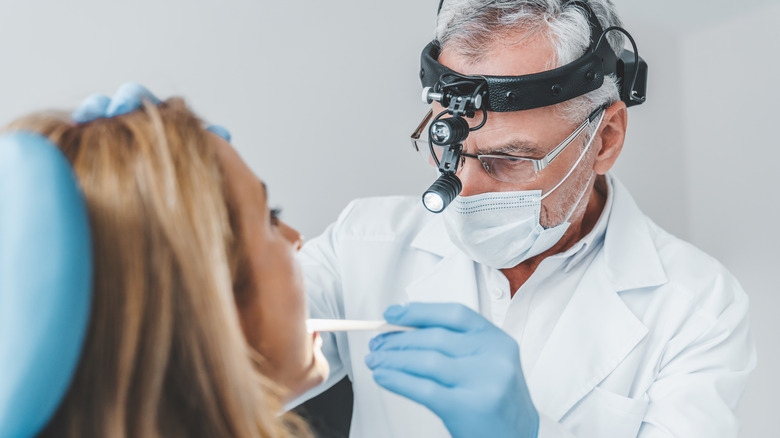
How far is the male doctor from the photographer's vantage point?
125 centimetres

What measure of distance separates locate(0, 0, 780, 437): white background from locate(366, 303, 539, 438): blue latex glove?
72cm

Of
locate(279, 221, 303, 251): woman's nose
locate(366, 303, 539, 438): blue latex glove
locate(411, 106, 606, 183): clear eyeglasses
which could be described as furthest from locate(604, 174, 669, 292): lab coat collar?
locate(279, 221, 303, 251): woman's nose

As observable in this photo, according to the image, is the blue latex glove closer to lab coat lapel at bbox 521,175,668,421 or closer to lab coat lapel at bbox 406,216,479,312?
lab coat lapel at bbox 521,175,668,421

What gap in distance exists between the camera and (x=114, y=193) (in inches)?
25.3

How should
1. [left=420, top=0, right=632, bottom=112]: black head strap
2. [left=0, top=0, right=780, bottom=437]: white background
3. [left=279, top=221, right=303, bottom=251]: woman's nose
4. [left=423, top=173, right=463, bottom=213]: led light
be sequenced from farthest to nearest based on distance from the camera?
[left=0, top=0, right=780, bottom=437]: white background
[left=420, top=0, right=632, bottom=112]: black head strap
[left=423, top=173, right=463, bottom=213]: led light
[left=279, top=221, right=303, bottom=251]: woman's nose

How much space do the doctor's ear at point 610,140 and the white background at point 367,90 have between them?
59 centimetres

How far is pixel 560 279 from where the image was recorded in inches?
56.4

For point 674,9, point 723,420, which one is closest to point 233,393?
point 723,420

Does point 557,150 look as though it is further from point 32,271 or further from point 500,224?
point 32,271

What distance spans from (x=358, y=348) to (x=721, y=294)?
0.77 meters

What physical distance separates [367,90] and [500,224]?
2.08 ft

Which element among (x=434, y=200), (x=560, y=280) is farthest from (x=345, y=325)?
(x=560, y=280)

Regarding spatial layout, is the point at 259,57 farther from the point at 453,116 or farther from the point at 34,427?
the point at 34,427

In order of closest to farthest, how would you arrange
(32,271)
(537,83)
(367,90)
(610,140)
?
1. (32,271)
2. (537,83)
3. (610,140)
4. (367,90)
